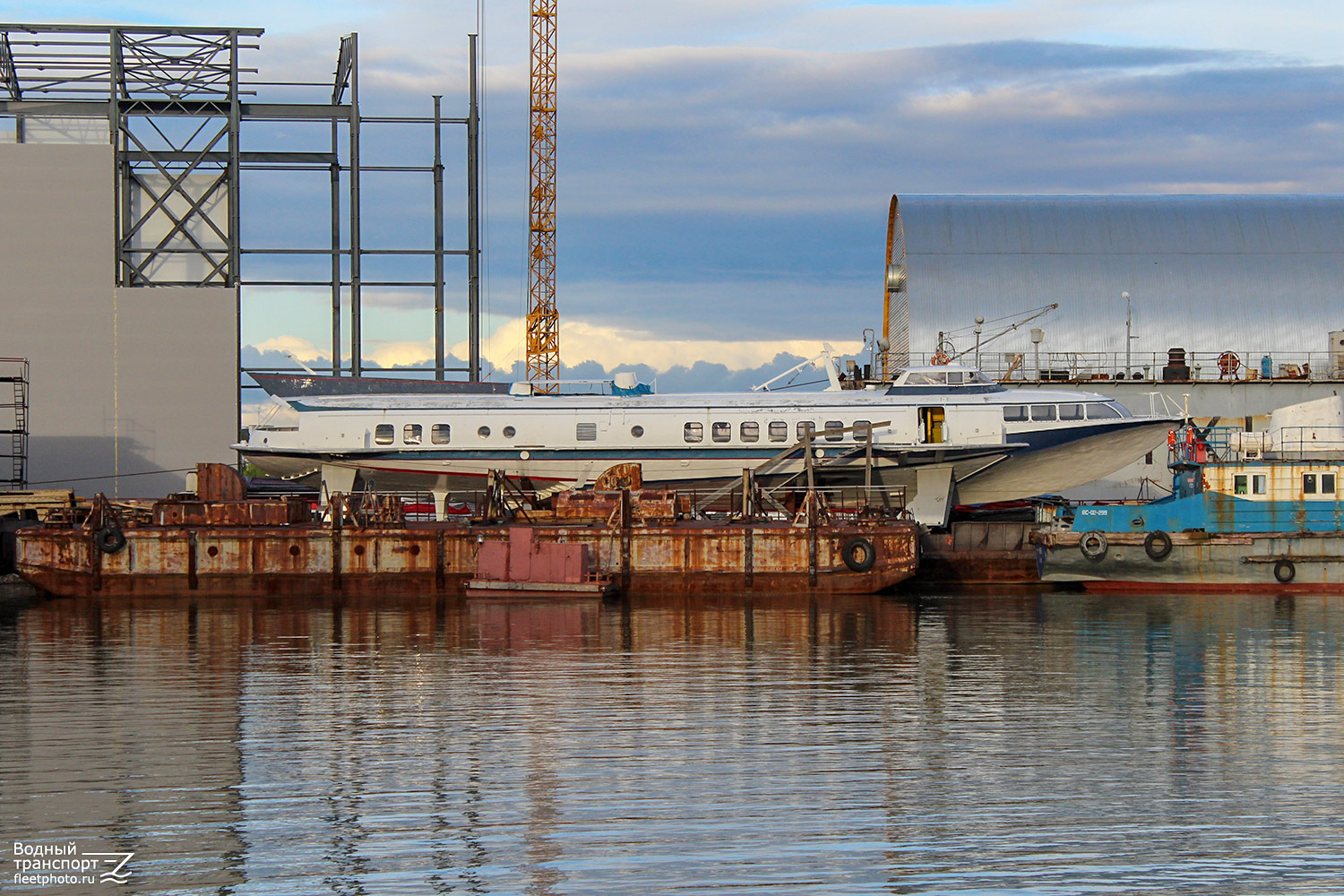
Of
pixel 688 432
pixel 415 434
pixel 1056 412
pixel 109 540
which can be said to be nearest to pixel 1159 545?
pixel 1056 412

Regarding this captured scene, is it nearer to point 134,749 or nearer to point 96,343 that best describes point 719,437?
point 134,749

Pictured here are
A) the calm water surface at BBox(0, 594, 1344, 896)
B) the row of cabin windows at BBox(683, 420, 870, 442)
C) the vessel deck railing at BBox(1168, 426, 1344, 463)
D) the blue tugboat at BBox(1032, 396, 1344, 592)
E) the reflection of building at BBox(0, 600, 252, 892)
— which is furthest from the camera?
the row of cabin windows at BBox(683, 420, 870, 442)

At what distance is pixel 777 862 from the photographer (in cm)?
1244

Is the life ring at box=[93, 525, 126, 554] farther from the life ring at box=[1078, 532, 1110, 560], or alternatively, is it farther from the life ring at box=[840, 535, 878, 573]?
the life ring at box=[1078, 532, 1110, 560]

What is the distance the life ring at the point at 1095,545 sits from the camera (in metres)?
36.5

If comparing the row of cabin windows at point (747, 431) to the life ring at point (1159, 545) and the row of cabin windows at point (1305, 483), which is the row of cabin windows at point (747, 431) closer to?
the life ring at point (1159, 545)

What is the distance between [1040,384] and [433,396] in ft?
83.3

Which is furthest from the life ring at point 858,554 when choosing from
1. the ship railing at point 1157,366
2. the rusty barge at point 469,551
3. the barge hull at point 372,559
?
the ship railing at point 1157,366

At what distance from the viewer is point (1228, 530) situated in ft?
119

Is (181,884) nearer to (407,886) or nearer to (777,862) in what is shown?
(407,886)

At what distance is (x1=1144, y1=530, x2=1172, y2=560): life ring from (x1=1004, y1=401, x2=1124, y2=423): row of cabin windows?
251 inches

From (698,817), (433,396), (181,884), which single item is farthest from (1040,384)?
(181,884)

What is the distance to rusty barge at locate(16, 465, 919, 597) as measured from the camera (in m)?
35.8

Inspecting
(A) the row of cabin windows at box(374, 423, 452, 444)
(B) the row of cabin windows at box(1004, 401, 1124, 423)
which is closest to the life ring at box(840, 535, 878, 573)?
(B) the row of cabin windows at box(1004, 401, 1124, 423)
